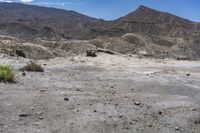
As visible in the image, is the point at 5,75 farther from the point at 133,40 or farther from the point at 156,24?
the point at 156,24

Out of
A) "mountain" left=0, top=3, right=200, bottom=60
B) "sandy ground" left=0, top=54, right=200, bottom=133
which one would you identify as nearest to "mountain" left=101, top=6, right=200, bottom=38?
"mountain" left=0, top=3, right=200, bottom=60

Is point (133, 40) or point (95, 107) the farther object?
point (133, 40)

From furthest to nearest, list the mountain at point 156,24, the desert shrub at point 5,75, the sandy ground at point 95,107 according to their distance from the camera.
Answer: the mountain at point 156,24, the desert shrub at point 5,75, the sandy ground at point 95,107

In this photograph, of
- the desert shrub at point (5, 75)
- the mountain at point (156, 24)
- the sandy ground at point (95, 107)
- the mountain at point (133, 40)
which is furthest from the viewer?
the mountain at point (156, 24)

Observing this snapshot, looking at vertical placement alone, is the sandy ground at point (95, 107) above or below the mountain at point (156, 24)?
below

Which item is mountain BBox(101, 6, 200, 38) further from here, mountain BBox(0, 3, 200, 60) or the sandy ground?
the sandy ground

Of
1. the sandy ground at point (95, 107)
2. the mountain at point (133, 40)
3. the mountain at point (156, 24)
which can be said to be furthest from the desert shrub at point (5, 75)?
the mountain at point (156, 24)

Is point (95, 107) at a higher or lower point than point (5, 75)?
lower

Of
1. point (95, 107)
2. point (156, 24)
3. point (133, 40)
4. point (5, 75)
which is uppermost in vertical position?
point (156, 24)

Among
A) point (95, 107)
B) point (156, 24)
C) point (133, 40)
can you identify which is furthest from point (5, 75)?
point (156, 24)

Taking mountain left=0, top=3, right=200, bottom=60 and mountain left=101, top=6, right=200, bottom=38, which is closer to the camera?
mountain left=0, top=3, right=200, bottom=60

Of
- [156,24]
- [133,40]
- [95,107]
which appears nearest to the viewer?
[95,107]

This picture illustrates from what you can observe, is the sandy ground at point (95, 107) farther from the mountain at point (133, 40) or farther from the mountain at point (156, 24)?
the mountain at point (156, 24)

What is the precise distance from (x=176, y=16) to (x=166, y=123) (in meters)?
134
